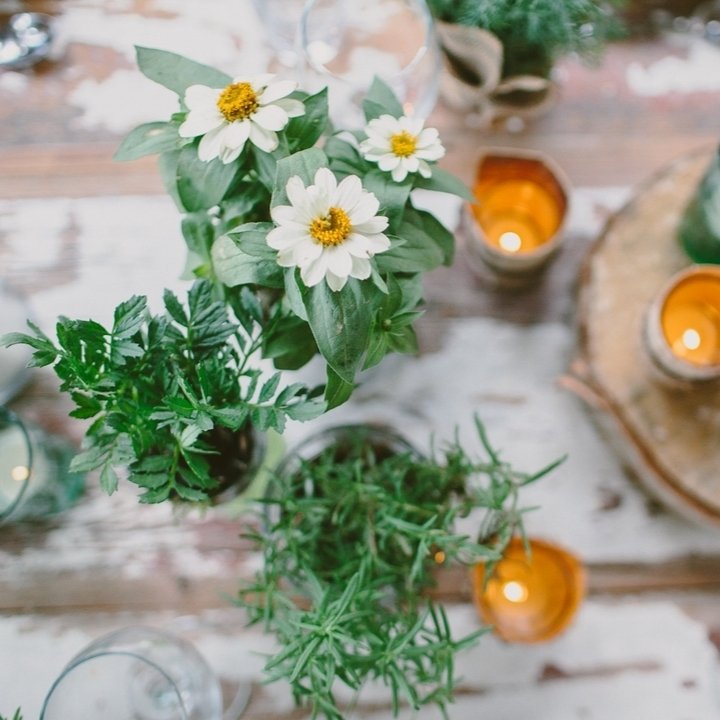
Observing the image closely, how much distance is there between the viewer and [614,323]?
0.77 meters

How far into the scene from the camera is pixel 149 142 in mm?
502

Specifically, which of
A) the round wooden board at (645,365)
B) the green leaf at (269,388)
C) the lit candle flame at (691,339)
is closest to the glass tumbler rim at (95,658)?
the green leaf at (269,388)

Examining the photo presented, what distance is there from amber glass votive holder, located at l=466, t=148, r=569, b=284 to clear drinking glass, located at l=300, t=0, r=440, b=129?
10cm

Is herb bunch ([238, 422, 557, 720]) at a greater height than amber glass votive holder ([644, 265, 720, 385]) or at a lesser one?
lesser

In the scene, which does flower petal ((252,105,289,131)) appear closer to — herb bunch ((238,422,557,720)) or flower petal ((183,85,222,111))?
flower petal ((183,85,222,111))

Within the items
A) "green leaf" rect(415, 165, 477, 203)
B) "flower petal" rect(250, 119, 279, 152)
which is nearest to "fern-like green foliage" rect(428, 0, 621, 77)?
"green leaf" rect(415, 165, 477, 203)

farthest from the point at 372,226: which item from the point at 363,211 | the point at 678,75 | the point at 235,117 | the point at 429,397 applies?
the point at 678,75

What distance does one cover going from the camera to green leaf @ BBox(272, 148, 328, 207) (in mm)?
431

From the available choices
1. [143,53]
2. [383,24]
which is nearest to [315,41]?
[383,24]

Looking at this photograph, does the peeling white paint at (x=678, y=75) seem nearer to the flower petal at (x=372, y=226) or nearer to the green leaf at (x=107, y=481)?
the flower petal at (x=372, y=226)

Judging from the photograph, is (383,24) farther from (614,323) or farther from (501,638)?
(501,638)

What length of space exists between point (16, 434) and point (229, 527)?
23 cm

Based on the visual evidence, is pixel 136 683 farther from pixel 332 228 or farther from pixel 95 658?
pixel 332 228

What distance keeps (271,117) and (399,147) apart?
9 centimetres
